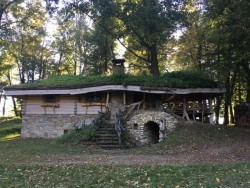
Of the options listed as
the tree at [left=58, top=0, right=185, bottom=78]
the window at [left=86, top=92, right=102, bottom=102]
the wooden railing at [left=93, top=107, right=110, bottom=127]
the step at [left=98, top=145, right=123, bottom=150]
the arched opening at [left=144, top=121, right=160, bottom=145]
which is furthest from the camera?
the window at [left=86, top=92, right=102, bottom=102]

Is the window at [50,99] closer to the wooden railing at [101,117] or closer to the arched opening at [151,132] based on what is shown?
the wooden railing at [101,117]

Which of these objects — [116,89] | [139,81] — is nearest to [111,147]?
[116,89]

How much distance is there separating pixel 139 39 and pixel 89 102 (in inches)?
301

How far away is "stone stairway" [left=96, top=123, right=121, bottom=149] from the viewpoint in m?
17.9

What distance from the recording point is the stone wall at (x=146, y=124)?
19.2m

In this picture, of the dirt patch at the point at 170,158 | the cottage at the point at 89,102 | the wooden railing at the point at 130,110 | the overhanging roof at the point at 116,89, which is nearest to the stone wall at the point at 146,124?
the wooden railing at the point at 130,110

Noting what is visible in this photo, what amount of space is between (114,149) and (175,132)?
4031 mm

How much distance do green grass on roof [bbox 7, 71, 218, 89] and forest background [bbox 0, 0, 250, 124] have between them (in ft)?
4.28

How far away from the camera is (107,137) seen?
742 inches

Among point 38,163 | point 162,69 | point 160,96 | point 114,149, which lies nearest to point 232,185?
point 38,163

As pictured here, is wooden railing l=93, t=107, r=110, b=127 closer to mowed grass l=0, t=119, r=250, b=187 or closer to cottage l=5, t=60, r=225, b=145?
cottage l=5, t=60, r=225, b=145

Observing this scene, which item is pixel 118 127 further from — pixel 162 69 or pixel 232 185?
pixel 162 69

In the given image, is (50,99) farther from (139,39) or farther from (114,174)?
(114,174)

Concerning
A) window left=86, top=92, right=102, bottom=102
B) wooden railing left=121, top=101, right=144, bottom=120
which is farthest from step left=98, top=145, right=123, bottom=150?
window left=86, top=92, right=102, bottom=102
